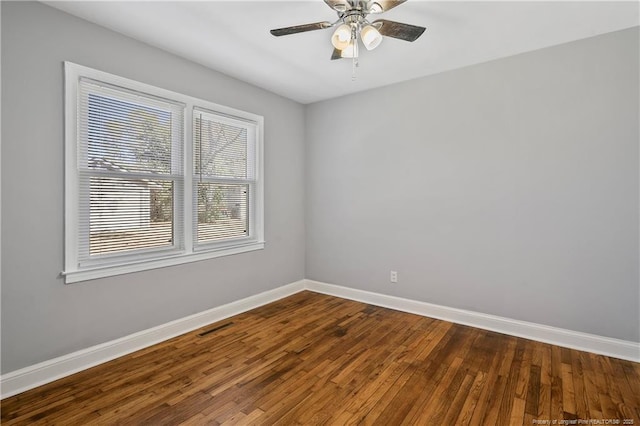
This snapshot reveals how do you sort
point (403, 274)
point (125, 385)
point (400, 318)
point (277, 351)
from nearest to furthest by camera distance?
point (125, 385), point (277, 351), point (400, 318), point (403, 274)

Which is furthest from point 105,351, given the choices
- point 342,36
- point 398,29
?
point 398,29

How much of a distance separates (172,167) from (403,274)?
9.04 ft

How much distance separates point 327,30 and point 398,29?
2.35 feet

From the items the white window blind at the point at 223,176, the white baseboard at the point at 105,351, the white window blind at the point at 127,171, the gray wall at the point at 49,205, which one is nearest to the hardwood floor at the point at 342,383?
the white baseboard at the point at 105,351

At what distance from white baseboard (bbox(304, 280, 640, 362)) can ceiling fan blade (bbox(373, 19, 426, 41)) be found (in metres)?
2.67

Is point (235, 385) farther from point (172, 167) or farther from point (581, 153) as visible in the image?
point (581, 153)

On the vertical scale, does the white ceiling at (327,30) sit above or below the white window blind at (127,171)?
above

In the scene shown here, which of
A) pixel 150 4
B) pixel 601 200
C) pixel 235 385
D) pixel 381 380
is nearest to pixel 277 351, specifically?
pixel 235 385

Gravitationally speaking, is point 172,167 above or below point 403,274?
above

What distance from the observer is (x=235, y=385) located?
218 centimetres

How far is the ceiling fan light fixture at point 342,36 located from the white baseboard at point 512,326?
108 inches

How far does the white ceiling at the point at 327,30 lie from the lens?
224 cm

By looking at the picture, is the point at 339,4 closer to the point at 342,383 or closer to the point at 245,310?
the point at 342,383

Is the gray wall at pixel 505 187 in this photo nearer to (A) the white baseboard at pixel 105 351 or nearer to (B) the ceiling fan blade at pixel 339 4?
(A) the white baseboard at pixel 105 351
